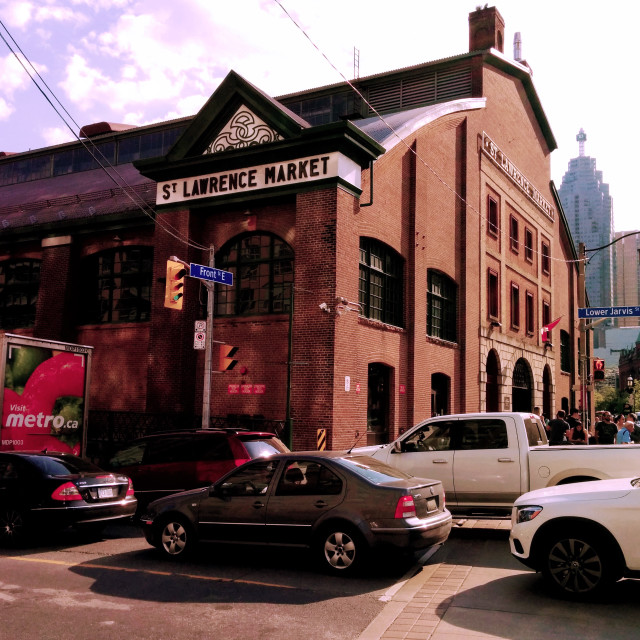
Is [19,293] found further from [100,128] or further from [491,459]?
[491,459]

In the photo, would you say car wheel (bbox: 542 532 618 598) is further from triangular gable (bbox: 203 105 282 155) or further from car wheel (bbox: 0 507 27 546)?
triangular gable (bbox: 203 105 282 155)

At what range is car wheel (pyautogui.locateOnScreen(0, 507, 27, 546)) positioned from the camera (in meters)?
10.4

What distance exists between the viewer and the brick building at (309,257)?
19531mm

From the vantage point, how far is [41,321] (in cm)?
2469

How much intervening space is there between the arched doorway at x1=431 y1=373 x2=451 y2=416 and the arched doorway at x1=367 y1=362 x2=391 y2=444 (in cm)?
339

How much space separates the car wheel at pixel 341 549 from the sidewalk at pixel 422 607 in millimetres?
640

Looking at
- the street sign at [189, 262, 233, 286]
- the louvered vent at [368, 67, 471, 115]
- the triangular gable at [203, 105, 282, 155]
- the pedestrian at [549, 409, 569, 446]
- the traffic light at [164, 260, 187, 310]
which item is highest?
the louvered vent at [368, 67, 471, 115]

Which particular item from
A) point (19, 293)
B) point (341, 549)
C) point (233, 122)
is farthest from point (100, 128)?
point (341, 549)

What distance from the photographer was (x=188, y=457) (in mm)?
12453

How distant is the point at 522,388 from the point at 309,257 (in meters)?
18.2

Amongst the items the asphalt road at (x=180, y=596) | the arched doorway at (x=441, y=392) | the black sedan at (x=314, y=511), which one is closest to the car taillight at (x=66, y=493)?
the asphalt road at (x=180, y=596)

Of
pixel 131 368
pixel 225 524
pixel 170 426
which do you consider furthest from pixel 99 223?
pixel 225 524

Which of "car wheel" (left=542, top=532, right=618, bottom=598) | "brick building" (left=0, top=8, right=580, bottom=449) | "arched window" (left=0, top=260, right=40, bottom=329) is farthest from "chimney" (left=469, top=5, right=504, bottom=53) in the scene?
"car wheel" (left=542, top=532, right=618, bottom=598)

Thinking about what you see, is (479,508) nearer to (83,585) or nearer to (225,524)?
(225,524)
